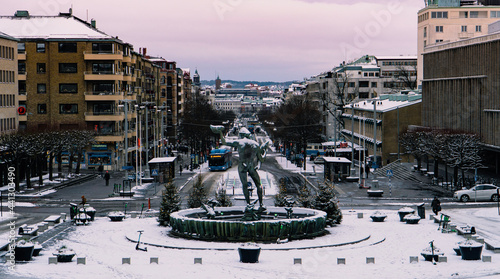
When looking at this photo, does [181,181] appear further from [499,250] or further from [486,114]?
[499,250]

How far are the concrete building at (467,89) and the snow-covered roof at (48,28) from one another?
40452mm

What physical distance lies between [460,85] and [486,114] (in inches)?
360

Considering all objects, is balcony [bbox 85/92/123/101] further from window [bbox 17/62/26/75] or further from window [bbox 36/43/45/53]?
window [bbox 17/62/26/75]

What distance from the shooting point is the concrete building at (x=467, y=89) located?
76.4 metres

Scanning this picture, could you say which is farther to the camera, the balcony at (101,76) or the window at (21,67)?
the window at (21,67)

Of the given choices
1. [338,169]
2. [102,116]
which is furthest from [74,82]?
[338,169]

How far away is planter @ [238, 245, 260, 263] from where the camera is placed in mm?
32594

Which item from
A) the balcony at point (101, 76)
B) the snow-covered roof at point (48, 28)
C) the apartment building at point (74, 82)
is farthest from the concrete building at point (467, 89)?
the snow-covered roof at point (48, 28)

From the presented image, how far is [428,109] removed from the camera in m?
100

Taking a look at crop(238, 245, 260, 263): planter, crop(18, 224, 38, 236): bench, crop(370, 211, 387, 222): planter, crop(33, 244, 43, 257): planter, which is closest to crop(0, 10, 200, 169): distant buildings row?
crop(370, 211, 387, 222): planter

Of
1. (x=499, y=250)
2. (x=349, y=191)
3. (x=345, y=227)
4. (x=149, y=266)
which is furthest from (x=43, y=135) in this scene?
(x=499, y=250)

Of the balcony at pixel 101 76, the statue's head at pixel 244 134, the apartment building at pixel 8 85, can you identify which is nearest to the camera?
the statue's head at pixel 244 134

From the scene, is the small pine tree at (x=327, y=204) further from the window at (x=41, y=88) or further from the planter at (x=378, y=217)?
the window at (x=41, y=88)

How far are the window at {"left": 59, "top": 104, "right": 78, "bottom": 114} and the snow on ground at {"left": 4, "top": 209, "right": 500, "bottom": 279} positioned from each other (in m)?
58.6
